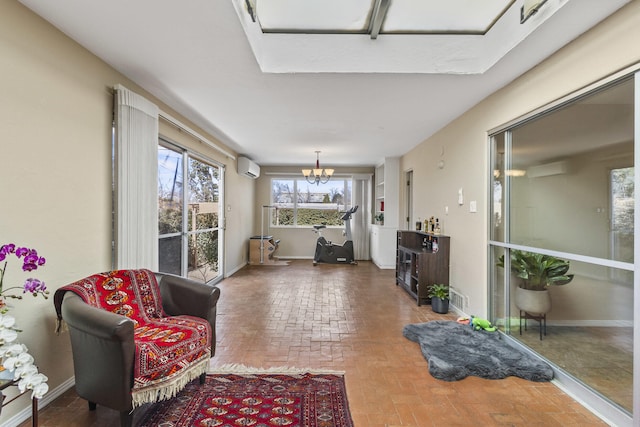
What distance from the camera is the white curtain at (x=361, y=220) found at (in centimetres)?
777

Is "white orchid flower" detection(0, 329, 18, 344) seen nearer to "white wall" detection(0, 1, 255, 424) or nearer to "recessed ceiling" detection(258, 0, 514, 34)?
"white wall" detection(0, 1, 255, 424)

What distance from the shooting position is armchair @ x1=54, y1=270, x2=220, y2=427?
5.23 ft


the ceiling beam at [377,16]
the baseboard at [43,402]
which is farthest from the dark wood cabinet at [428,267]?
the baseboard at [43,402]

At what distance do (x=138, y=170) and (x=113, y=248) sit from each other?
2.26 ft

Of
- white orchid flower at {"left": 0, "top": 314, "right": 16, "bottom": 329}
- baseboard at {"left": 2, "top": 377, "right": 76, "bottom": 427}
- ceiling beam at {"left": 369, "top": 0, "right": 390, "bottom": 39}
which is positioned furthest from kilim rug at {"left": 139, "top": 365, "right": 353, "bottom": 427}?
ceiling beam at {"left": 369, "top": 0, "right": 390, "bottom": 39}

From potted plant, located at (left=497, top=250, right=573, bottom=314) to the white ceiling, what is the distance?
154 centimetres

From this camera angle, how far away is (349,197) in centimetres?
818

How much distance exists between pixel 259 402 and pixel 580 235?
94.5 inches

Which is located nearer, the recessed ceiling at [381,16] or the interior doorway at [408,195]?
the recessed ceiling at [381,16]

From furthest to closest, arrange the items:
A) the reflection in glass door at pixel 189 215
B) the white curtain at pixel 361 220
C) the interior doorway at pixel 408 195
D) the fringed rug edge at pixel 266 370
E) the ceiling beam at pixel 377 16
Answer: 1. the white curtain at pixel 361 220
2. the interior doorway at pixel 408 195
3. the reflection in glass door at pixel 189 215
4. the fringed rug edge at pixel 266 370
5. the ceiling beam at pixel 377 16

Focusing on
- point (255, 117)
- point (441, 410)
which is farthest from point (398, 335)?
point (255, 117)

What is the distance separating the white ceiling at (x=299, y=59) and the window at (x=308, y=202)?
4.26 m

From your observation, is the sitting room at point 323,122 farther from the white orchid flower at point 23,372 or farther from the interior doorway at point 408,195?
the interior doorway at point 408,195

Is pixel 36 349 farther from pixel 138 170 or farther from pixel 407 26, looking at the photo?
pixel 407 26
